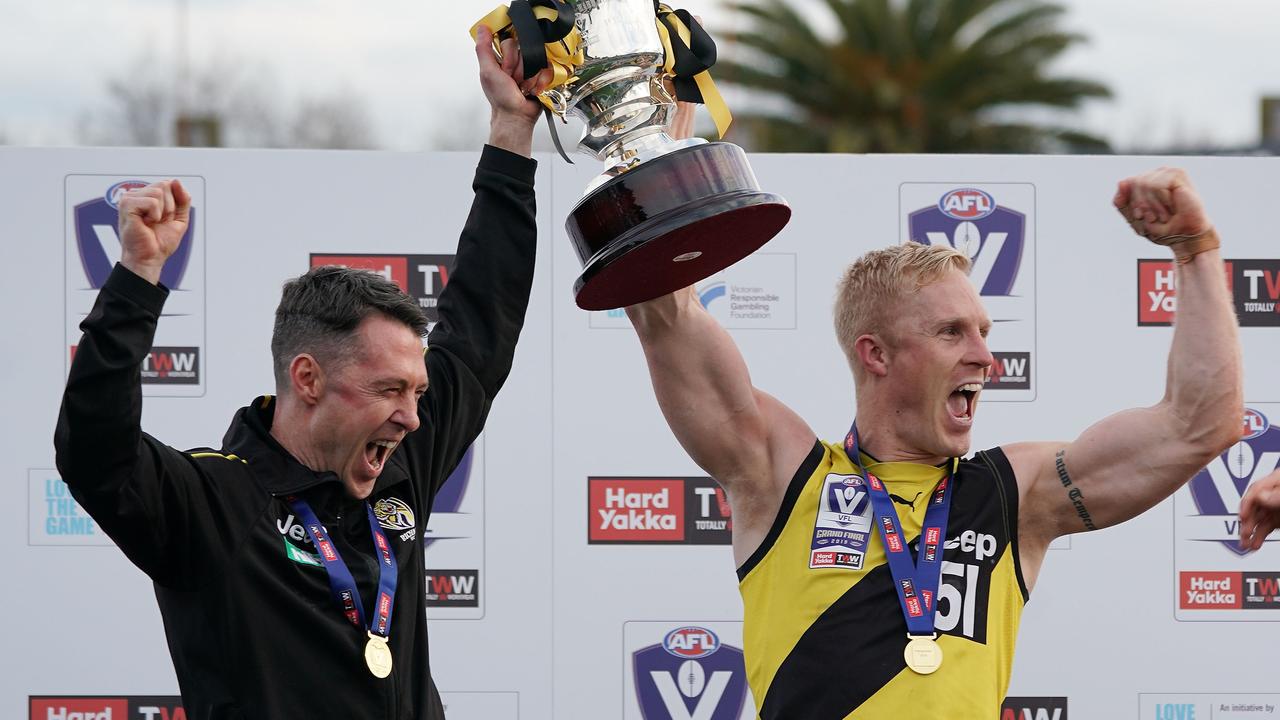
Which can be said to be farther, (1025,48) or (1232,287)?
(1025,48)

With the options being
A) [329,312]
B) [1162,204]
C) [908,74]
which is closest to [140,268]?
[329,312]

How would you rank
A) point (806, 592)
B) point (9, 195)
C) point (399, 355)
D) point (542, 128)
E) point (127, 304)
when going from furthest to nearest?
1. point (542, 128)
2. point (9, 195)
3. point (806, 592)
4. point (399, 355)
5. point (127, 304)

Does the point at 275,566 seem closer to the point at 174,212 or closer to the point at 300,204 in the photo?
the point at 174,212

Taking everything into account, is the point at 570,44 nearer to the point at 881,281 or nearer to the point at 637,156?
the point at 637,156

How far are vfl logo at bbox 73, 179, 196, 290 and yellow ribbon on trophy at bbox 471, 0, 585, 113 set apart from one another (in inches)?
74.1

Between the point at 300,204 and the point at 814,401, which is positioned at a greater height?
the point at 300,204

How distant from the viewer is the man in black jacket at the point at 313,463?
6.50ft

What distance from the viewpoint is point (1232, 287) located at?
397 centimetres

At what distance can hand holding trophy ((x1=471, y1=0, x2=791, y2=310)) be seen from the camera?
2.20 m

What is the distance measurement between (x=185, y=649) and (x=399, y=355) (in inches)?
25.4

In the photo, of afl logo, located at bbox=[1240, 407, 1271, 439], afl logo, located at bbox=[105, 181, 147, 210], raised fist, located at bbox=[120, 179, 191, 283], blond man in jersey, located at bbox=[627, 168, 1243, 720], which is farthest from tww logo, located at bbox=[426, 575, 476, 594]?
afl logo, located at bbox=[1240, 407, 1271, 439]

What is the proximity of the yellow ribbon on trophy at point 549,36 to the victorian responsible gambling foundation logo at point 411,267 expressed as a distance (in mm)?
1598

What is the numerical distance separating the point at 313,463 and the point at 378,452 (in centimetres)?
12

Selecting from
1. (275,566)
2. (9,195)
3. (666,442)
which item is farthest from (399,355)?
(9,195)
